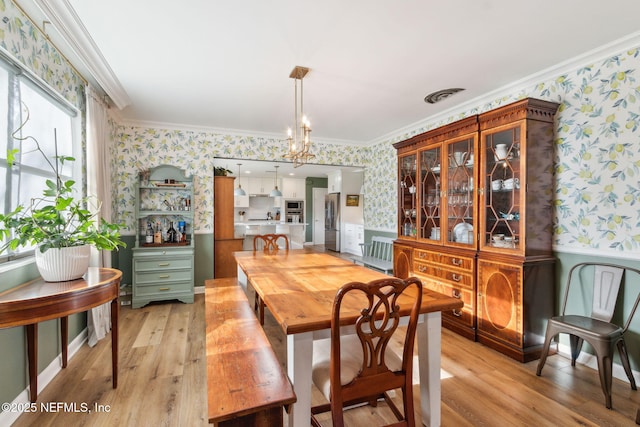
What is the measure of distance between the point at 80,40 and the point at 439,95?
3.23m

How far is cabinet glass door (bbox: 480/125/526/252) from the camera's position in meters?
2.58

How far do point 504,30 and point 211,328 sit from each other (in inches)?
113

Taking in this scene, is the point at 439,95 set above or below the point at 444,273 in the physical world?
above

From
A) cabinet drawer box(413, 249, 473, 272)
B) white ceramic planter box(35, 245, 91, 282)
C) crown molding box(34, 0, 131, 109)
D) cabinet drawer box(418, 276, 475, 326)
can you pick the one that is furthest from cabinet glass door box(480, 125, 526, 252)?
crown molding box(34, 0, 131, 109)

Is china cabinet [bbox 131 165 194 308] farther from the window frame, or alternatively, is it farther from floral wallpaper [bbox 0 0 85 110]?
the window frame

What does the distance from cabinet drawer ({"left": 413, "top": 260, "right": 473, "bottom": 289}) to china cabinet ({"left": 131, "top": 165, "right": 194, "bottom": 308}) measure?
2959 millimetres

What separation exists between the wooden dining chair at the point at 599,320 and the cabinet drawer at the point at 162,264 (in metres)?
3.93

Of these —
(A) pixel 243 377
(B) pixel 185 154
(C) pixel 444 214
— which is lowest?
(A) pixel 243 377

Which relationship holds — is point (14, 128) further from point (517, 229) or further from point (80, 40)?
point (517, 229)

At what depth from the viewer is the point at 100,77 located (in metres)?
2.73

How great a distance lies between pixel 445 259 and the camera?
10.3 ft

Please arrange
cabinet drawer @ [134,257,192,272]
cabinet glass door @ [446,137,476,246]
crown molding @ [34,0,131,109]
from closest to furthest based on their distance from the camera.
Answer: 1. crown molding @ [34,0,131,109]
2. cabinet glass door @ [446,137,476,246]
3. cabinet drawer @ [134,257,192,272]

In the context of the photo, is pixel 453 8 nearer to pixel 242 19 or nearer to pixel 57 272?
pixel 242 19

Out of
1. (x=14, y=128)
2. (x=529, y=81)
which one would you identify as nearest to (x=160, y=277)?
(x=14, y=128)
